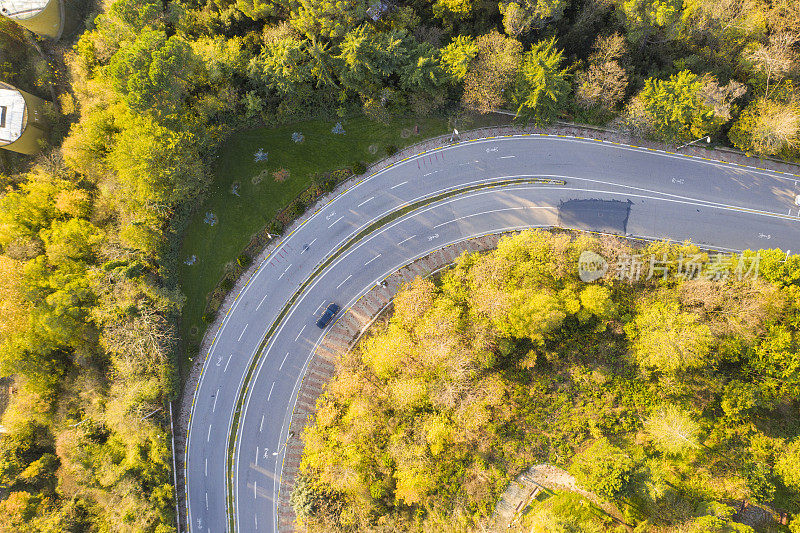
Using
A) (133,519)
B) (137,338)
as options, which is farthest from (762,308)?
(133,519)

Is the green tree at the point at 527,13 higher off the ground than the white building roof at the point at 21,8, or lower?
lower

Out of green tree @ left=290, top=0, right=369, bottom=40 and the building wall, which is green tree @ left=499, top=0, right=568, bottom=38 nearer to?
green tree @ left=290, top=0, right=369, bottom=40

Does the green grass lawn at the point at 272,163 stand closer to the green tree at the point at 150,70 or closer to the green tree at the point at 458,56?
the green tree at the point at 458,56

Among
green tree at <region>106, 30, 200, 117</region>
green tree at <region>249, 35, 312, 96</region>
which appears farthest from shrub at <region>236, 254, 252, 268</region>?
green tree at <region>249, 35, 312, 96</region>

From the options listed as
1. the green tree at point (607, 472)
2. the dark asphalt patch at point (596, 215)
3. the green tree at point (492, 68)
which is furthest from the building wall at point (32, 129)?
the green tree at point (607, 472)

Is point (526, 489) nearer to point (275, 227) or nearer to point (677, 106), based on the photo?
point (275, 227)

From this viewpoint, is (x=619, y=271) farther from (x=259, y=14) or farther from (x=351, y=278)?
(x=259, y=14)
